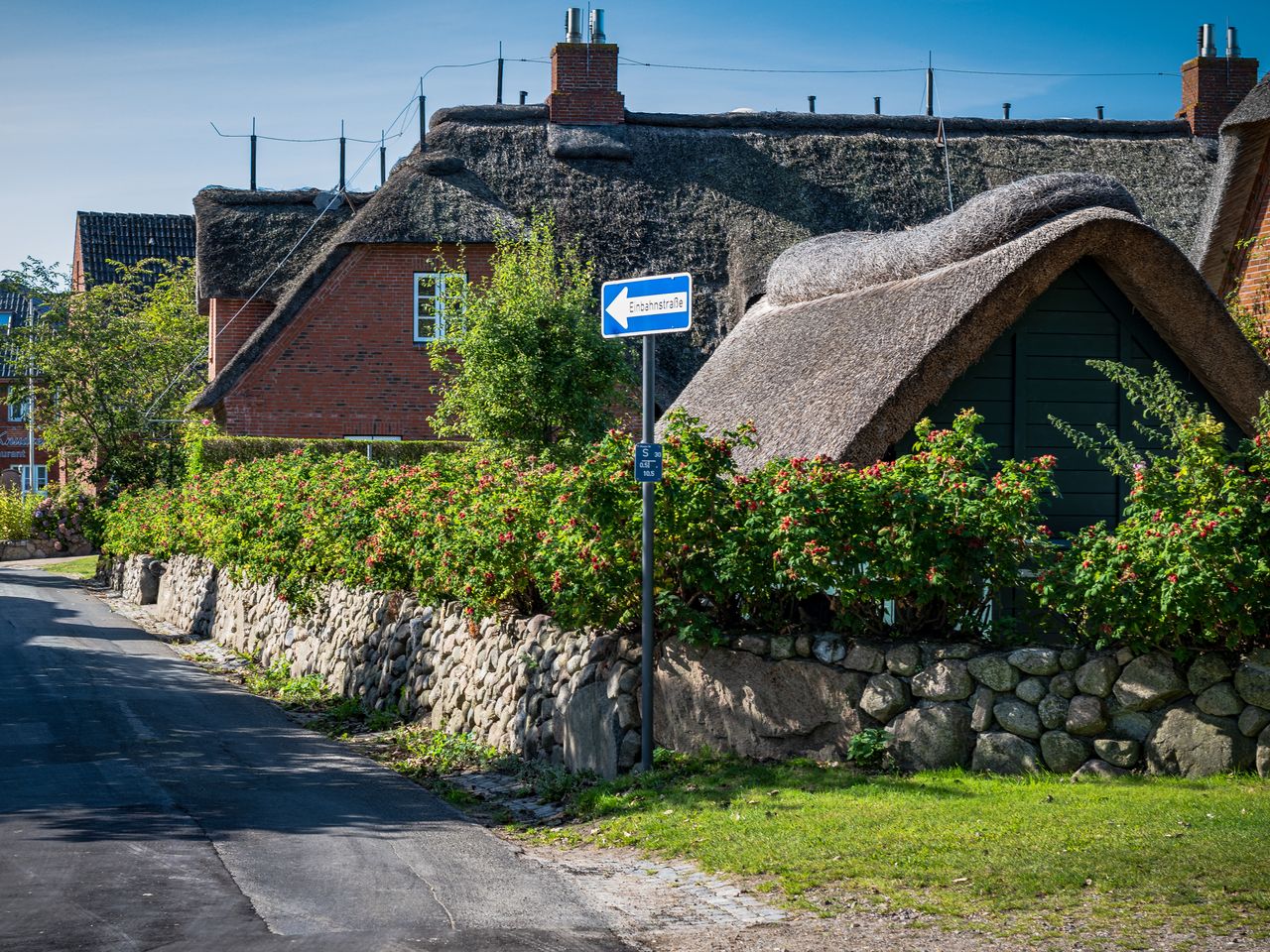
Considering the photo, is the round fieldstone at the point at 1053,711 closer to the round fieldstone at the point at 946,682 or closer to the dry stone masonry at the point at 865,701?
the dry stone masonry at the point at 865,701

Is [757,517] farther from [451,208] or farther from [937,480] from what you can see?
[451,208]

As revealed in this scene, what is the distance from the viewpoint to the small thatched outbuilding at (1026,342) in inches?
432

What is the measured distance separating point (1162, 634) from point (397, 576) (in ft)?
23.5

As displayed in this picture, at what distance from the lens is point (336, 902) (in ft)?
20.5

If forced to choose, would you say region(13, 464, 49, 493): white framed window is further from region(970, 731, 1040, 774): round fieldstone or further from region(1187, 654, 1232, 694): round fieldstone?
region(1187, 654, 1232, 694): round fieldstone

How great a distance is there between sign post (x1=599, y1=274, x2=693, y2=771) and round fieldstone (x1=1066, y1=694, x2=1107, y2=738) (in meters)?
2.49

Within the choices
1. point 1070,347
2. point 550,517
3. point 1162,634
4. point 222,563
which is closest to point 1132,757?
point 1162,634

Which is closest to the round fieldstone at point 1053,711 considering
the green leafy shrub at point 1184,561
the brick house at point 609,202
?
the green leafy shrub at point 1184,561

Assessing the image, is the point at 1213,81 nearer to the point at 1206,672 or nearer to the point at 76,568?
the point at 1206,672

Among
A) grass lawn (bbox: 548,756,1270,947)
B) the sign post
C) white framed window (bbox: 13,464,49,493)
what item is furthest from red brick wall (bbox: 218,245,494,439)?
white framed window (bbox: 13,464,49,493)

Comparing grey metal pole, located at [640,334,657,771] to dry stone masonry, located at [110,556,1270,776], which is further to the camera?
grey metal pole, located at [640,334,657,771]

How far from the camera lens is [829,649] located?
8.09 m

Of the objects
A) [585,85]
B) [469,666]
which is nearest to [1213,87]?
[585,85]

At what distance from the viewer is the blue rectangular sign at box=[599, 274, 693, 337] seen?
833cm
